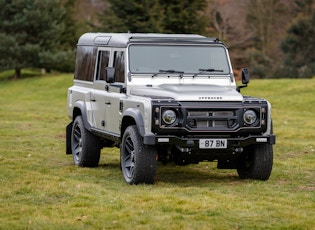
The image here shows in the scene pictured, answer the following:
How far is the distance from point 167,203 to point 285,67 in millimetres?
40476

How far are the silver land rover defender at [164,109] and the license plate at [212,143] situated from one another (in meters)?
0.01

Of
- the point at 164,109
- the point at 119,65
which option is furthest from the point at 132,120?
the point at 119,65

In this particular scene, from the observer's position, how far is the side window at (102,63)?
13609 mm

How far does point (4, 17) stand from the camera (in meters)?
48.0

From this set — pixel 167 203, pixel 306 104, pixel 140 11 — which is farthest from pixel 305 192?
pixel 140 11

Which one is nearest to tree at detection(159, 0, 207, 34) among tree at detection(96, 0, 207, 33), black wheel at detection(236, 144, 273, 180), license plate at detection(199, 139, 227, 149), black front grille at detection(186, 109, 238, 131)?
tree at detection(96, 0, 207, 33)

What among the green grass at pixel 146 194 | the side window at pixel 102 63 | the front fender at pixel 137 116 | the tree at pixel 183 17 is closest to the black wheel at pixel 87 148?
the green grass at pixel 146 194

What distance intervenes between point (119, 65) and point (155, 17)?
29.5 metres

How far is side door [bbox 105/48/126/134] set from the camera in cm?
1252

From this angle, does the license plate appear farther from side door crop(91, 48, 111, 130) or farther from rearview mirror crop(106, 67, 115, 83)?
side door crop(91, 48, 111, 130)

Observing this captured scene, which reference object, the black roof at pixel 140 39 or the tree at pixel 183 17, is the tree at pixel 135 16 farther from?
the black roof at pixel 140 39

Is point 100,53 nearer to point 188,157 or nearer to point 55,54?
point 188,157

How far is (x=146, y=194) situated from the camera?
415 inches

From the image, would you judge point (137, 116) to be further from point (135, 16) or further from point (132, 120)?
point (135, 16)
